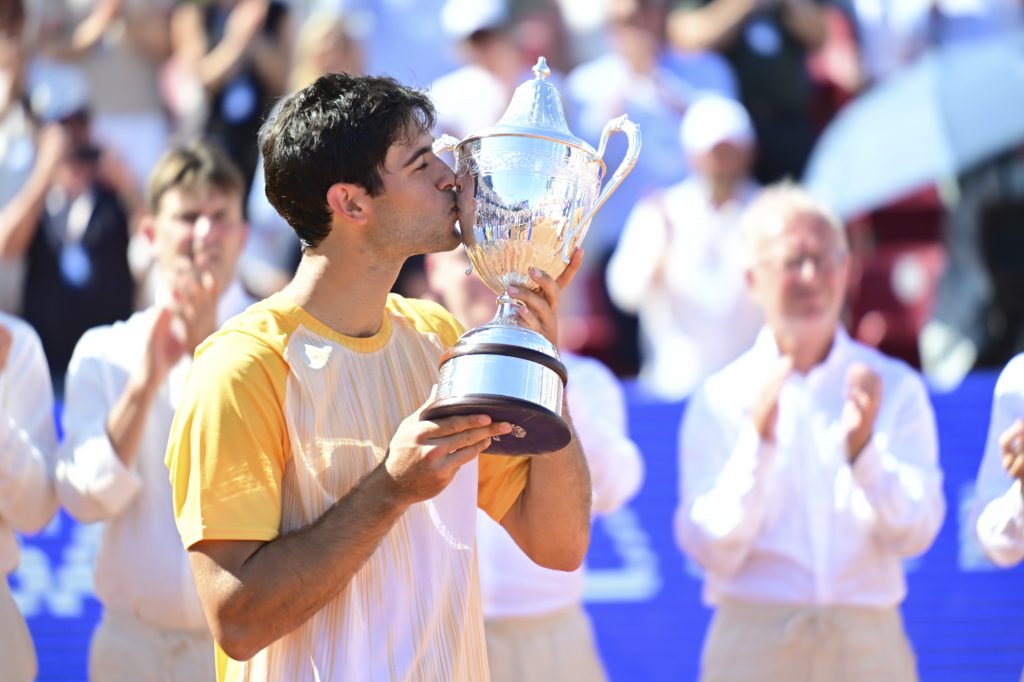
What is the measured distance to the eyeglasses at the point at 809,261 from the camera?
15.2ft

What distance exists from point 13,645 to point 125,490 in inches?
22.8

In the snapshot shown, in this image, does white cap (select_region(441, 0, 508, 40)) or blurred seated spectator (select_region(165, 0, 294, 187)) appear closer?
white cap (select_region(441, 0, 508, 40))

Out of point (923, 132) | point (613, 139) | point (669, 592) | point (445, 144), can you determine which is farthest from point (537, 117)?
point (923, 132)

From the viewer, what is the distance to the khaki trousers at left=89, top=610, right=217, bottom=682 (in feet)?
14.3

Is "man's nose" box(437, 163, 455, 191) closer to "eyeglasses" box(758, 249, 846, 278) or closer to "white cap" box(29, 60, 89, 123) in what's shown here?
"eyeglasses" box(758, 249, 846, 278)

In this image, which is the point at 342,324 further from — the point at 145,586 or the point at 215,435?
the point at 145,586

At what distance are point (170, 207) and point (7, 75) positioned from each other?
365cm

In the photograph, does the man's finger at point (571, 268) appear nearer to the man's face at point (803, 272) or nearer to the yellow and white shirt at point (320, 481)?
the yellow and white shirt at point (320, 481)

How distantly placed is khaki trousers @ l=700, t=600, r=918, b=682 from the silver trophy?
1988mm

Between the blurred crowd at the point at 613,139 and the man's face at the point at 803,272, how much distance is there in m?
2.11

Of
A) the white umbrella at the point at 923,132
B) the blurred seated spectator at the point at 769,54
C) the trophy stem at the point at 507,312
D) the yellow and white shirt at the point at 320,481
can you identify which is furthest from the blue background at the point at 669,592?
the trophy stem at the point at 507,312

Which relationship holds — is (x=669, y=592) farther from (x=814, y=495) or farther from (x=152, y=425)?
(x=152, y=425)

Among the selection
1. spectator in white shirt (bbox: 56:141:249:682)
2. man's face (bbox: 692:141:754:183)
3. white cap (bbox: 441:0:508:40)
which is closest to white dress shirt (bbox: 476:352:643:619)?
spectator in white shirt (bbox: 56:141:249:682)

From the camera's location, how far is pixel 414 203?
292 cm
